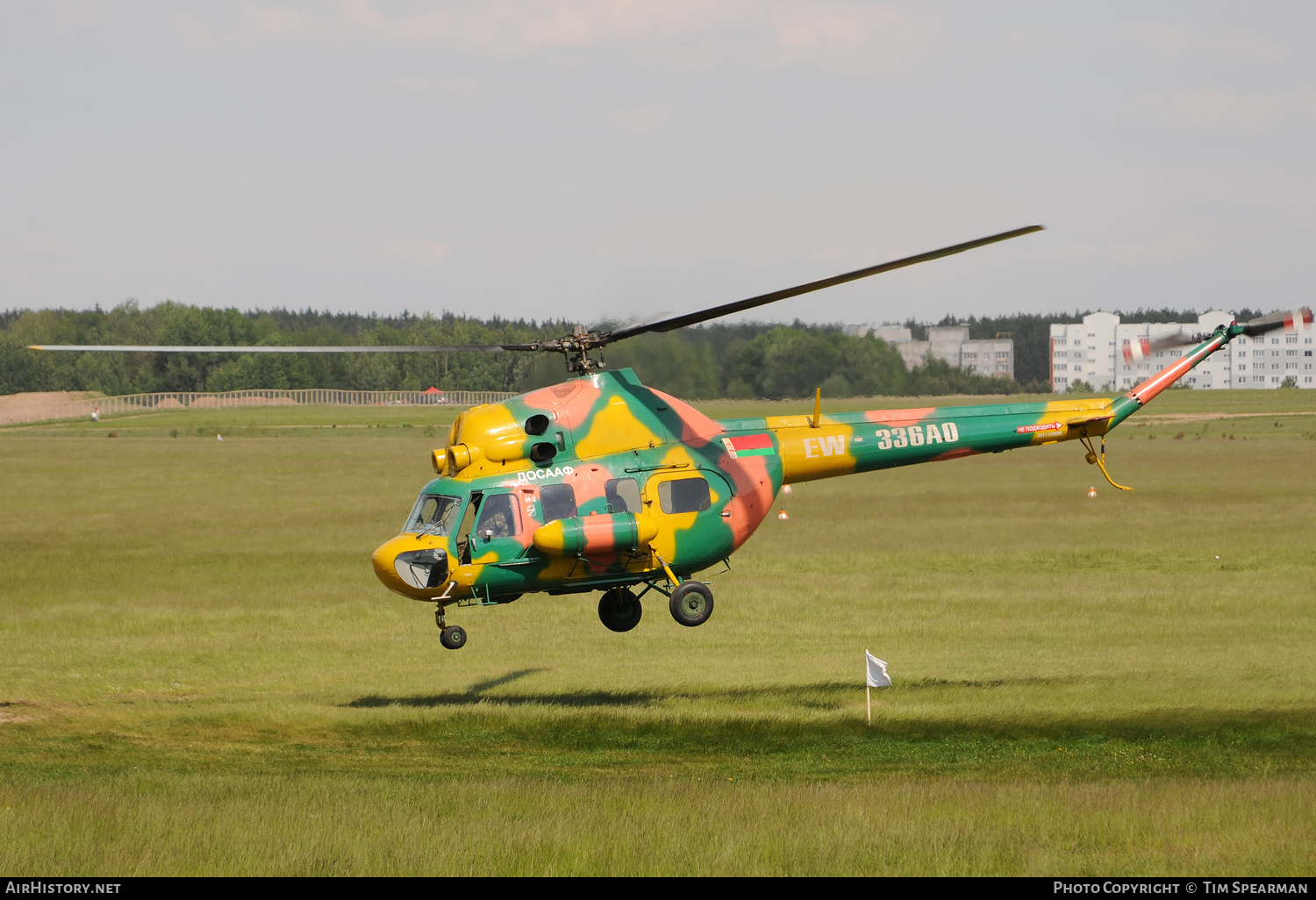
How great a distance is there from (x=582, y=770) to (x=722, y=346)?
1079 cm

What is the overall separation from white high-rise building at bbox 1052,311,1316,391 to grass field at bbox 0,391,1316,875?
12118 millimetres

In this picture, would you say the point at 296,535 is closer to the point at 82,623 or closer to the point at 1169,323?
the point at 82,623

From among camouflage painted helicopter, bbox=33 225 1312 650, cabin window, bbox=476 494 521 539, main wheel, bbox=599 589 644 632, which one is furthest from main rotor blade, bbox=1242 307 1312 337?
cabin window, bbox=476 494 521 539

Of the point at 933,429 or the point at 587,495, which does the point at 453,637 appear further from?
the point at 933,429

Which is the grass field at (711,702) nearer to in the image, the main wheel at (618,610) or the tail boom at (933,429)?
the main wheel at (618,610)

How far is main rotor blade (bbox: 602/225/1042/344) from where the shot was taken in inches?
642

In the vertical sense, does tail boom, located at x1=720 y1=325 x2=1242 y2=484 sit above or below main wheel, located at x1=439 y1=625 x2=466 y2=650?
above

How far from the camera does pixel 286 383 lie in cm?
11594

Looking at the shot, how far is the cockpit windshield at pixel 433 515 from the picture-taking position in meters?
21.8

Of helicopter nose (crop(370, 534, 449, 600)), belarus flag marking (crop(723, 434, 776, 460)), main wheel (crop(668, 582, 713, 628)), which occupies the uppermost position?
belarus flag marking (crop(723, 434, 776, 460))

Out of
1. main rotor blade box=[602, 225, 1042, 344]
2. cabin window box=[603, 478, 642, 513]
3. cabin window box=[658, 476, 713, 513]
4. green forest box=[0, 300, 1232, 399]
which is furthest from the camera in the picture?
green forest box=[0, 300, 1232, 399]

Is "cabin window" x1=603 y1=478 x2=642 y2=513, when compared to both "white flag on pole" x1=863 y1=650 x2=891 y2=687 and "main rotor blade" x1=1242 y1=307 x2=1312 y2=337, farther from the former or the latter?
"main rotor blade" x1=1242 y1=307 x2=1312 y2=337

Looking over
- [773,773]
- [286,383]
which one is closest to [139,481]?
[286,383]

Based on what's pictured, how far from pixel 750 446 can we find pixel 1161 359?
2740 inches
